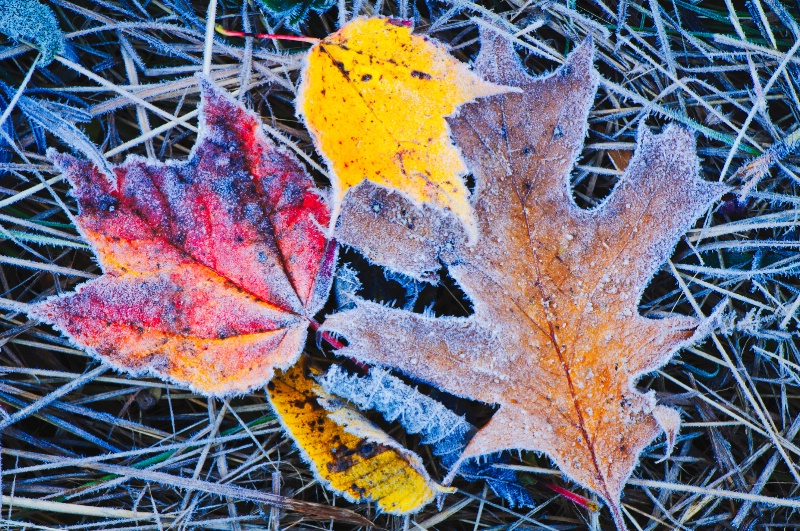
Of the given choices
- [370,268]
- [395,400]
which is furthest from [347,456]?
[370,268]

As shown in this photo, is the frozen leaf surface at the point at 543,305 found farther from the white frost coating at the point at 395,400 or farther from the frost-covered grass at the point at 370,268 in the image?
the frost-covered grass at the point at 370,268

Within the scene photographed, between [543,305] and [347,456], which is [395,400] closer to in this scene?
[347,456]

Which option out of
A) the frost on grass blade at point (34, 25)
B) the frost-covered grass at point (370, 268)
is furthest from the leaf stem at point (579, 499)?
the frost on grass blade at point (34, 25)

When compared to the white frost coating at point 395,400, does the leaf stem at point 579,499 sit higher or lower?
lower

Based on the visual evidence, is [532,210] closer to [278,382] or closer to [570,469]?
[570,469]

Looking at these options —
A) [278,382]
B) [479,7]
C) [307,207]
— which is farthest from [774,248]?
[278,382]

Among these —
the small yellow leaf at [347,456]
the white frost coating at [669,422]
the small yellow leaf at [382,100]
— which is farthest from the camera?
the small yellow leaf at [347,456]

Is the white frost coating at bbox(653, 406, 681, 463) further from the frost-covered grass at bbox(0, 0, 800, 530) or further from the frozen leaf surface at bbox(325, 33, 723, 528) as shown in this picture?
the frost-covered grass at bbox(0, 0, 800, 530)
